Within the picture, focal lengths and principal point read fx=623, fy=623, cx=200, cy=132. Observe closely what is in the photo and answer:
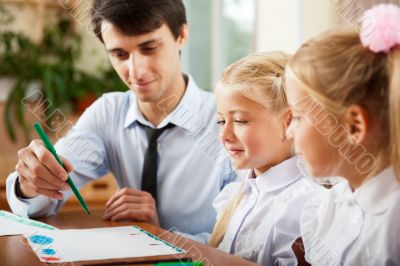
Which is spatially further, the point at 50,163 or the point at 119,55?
the point at 119,55

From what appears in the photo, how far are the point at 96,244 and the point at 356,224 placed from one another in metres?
0.54

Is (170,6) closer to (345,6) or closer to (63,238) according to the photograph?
(63,238)

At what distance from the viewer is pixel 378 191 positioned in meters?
1.16

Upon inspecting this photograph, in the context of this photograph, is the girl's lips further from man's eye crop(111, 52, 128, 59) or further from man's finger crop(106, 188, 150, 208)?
man's eye crop(111, 52, 128, 59)

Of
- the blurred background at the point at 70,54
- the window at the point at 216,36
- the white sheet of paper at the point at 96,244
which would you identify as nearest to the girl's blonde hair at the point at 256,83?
the white sheet of paper at the point at 96,244

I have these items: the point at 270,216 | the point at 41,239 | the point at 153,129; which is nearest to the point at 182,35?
the point at 153,129

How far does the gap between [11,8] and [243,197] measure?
3.78m

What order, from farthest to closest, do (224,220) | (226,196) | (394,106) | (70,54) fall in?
(70,54), (226,196), (224,220), (394,106)

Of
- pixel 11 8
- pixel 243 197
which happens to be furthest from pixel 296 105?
pixel 11 8

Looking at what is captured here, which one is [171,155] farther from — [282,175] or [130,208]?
[282,175]

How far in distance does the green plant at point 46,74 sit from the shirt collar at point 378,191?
3.72 m

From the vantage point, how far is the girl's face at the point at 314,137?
1.16 metres

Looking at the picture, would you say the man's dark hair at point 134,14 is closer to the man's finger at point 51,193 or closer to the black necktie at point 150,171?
the black necktie at point 150,171

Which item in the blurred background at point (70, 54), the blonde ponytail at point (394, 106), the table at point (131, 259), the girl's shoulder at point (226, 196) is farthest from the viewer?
the blurred background at point (70, 54)
